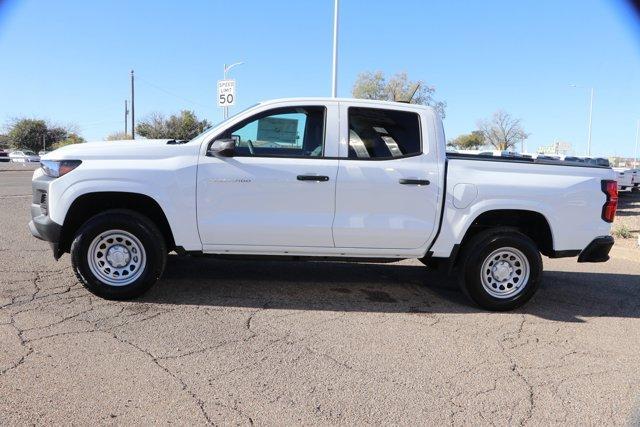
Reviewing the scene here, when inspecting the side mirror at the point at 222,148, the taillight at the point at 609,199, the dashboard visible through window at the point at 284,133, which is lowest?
the taillight at the point at 609,199

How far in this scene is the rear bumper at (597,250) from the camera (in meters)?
5.25

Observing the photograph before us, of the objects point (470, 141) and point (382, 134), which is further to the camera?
point (470, 141)

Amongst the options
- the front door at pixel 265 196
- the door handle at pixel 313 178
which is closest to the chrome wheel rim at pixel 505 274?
the front door at pixel 265 196

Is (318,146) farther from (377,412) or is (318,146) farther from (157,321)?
(377,412)

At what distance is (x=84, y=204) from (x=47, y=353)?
5.61 ft

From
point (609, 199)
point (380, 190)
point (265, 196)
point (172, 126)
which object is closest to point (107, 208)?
point (265, 196)

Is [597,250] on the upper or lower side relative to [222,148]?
lower

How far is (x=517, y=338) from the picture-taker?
453 centimetres

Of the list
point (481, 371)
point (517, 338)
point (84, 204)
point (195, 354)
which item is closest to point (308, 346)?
point (195, 354)

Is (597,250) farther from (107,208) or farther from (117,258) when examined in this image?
(107,208)

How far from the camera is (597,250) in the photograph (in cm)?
527

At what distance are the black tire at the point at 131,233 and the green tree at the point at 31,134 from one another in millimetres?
83567

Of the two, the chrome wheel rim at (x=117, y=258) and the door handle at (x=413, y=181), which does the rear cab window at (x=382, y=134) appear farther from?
the chrome wheel rim at (x=117, y=258)

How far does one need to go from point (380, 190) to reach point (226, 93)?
31.6 ft
